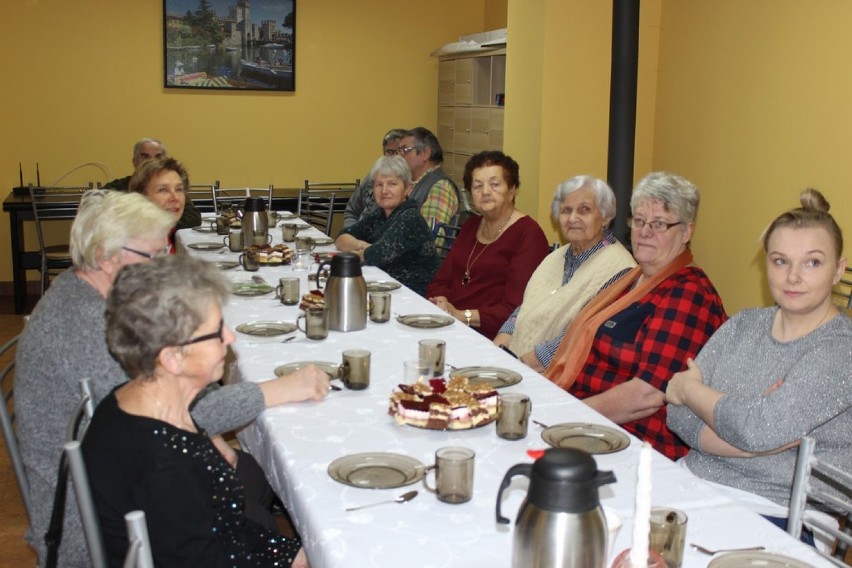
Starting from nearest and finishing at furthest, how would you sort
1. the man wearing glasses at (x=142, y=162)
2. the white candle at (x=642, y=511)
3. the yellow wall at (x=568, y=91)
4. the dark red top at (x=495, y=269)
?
the white candle at (x=642, y=511)
the dark red top at (x=495, y=269)
the yellow wall at (x=568, y=91)
the man wearing glasses at (x=142, y=162)

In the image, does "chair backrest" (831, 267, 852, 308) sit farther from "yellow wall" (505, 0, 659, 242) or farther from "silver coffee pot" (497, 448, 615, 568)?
"silver coffee pot" (497, 448, 615, 568)

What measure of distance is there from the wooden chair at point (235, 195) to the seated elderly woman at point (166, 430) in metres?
4.62

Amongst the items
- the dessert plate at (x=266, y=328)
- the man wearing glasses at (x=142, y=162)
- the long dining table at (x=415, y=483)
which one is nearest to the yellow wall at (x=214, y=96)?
the man wearing glasses at (x=142, y=162)

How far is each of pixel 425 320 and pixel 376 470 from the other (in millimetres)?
1256

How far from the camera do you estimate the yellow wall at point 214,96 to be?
6.55 meters

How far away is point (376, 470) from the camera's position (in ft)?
5.53

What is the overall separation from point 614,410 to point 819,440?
2.06 ft

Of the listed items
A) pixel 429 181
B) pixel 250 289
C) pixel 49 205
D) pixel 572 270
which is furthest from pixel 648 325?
pixel 49 205

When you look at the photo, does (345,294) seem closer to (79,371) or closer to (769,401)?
(79,371)

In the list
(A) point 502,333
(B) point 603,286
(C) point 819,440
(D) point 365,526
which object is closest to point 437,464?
(D) point 365,526

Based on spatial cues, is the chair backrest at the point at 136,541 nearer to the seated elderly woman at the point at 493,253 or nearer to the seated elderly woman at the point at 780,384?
the seated elderly woman at the point at 780,384

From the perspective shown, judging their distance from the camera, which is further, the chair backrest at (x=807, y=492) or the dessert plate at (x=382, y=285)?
the dessert plate at (x=382, y=285)

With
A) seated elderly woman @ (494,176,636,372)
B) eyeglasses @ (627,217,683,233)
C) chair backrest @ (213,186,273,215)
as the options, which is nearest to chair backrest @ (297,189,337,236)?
chair backrest @ (213,186,273,215)

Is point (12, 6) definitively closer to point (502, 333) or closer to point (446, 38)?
point (446, 38)
